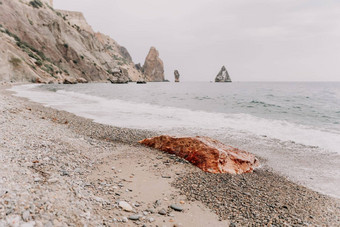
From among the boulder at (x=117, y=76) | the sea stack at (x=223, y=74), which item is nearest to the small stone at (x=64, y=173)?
the boulder at (x=117, y=76)

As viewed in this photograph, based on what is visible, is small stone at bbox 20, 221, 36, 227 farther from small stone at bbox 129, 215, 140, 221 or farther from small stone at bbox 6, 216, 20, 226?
small stone at bbox 129, 215, 140, 221

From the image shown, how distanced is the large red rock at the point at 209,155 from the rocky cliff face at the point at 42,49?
184 feet

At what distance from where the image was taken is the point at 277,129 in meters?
13.8

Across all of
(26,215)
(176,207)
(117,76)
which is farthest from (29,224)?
(117,76)

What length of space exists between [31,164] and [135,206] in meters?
2.68

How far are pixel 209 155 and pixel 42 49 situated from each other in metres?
91.6

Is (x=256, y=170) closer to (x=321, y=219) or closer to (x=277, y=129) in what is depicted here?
(x=321, y=219)

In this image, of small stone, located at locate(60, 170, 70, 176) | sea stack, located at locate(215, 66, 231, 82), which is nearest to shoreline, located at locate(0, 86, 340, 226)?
small stone, located at locate(60, 170, 70, 176)

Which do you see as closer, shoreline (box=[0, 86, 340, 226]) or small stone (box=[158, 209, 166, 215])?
shoreline (box=[0, 86, 340, 226])

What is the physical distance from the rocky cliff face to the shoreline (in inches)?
2181

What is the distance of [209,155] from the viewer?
7066 millimetres

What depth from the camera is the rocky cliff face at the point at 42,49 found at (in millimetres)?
54584

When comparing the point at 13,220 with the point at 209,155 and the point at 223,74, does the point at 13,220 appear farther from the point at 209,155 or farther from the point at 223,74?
the point at 223,74

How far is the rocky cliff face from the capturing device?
54.6 m
